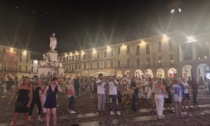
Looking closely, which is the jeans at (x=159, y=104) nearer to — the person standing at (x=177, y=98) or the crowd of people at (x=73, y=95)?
the crowd of people at (x=73, y=95)

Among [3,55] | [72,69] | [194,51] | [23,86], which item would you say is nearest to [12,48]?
[3,55]

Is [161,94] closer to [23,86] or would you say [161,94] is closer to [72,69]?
[23,86]

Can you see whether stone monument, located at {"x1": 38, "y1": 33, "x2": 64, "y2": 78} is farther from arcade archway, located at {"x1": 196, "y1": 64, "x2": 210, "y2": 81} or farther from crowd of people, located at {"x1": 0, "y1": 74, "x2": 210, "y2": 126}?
arcade archway, located at {"x1": 196, "y1": 64, "x2": 210, "y2": 81}

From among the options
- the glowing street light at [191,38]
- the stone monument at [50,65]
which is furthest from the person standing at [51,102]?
the glowing street light at [191,38]

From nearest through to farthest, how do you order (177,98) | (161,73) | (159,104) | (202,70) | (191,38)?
(159,104) < (177,98) < (202,70) < (191,38) < (161,73)

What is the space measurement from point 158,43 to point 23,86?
47.5 metres

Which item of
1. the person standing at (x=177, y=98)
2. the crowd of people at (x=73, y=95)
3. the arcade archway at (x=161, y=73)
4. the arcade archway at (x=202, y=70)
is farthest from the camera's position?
the arcade archway at (x=161, y=73)

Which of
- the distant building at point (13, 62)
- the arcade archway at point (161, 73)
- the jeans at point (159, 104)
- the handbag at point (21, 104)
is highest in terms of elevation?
the distant building at point (13, 62)

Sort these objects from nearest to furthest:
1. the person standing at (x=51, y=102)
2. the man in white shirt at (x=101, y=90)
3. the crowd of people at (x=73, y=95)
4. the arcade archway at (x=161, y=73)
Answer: the person standing at (x=51, y=102) → the crowd of people at (x=73, y=95) → the man in white shirt at (x=101, y=90) → the arcade archway at (x=161, y=73)

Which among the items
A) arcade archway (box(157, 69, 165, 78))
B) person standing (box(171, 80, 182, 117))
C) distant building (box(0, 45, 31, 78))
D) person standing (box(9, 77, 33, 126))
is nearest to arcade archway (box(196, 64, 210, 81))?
arcade archway (box(157, 69, 165, 78))

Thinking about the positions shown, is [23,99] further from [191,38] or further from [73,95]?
[191,38]

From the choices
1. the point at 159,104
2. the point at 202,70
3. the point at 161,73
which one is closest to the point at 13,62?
the point at 161,73

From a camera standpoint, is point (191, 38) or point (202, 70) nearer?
point (202, 70)

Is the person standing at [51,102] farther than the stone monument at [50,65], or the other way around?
the stone monument at [50,65]
